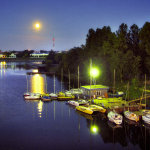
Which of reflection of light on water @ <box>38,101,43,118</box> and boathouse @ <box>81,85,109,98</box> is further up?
boathouse @ <box>81,85,109,98</box>

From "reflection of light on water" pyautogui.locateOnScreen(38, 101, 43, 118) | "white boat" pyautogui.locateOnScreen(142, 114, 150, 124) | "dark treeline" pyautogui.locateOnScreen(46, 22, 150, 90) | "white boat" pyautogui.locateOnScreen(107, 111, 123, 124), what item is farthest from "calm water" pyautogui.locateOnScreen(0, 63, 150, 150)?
"dark treeline" pyautogui.locateOnScreen(46, 22, 150, 90)

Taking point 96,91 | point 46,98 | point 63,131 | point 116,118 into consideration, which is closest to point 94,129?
point 116,118

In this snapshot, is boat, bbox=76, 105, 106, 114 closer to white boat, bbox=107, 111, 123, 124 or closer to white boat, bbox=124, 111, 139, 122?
white boat, bbox=107, 111, 123, 124

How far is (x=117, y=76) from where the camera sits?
59750 millimetres

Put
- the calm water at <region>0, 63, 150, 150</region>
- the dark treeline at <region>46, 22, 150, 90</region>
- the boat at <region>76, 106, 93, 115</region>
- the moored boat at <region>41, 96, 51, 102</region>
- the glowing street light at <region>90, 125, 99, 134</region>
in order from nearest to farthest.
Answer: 1. the calm water at <region>0, 63, 150, 150</region>
2. the glowing street light at <region>90, 125, 99, 134</region>
3. the boat at <region>76, 106, 93, 115</region>
4. the moored boat at <region>41, 96, 51, 102</region>
5. the dark treeline at <region>46, 22, 150, 90</region>

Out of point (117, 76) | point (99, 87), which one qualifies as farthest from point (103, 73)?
point (99, 87)

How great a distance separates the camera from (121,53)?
59.6 metres

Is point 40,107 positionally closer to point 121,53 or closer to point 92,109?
point 92,109

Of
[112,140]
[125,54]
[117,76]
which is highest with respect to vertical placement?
[125,54]

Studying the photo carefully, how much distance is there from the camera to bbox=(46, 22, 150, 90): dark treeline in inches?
2287

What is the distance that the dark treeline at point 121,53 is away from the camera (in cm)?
5809

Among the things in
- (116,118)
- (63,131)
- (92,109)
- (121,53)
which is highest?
(121,53)

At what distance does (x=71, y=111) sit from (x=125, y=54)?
28.6 metres

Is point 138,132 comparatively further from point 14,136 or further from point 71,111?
point 14,136
